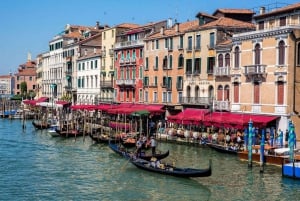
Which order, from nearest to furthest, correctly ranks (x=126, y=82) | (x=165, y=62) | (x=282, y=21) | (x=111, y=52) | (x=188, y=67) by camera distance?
(x=282, y=21), (x=188, y=67), (x=165, y=62), (x=126, y=82), (x=111, y=52)

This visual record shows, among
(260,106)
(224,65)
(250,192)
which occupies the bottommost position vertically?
(250,192)

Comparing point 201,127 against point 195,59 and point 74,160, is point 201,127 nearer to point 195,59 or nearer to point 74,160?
point 195,59

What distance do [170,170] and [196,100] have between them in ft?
42.9

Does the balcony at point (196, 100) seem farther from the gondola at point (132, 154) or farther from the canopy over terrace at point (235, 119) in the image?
the gondola at point (132, 154)

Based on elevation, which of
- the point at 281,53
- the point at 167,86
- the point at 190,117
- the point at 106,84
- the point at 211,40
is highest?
the point at 211,40

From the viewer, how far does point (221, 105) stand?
29641 mm

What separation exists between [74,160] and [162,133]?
357 inches

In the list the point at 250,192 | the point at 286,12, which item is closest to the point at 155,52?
the point at 286,12

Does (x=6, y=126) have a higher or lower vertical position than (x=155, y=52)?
lower


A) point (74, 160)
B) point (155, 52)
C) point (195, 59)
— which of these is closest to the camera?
point (74, 160)

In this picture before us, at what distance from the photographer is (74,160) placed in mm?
24969

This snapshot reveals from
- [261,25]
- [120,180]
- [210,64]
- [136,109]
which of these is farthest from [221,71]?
[120,180]

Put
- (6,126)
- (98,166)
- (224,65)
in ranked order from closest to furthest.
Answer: (98,166) → (224,65) → (6,126)

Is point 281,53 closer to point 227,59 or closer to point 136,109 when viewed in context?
point 227,59
